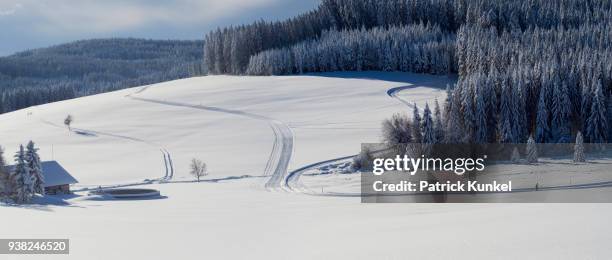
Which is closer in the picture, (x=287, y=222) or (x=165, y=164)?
(x=287, y=222)

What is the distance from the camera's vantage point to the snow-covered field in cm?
1355

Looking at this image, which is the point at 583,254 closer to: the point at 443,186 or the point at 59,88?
the point at 443,186

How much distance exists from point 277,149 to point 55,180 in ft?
77.7

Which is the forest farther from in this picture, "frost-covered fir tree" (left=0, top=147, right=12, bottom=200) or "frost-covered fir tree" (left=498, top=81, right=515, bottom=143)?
"frost-covered fir tree" (left=0, top=147, right=12, bottom=200)

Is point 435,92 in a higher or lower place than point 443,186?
higher

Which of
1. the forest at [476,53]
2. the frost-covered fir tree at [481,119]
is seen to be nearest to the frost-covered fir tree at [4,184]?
the forest at [476,53]

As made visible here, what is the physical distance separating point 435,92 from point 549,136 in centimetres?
3606

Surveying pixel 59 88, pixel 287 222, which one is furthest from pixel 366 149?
pixel 59 88

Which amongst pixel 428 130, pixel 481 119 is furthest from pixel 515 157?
pixel 481 119

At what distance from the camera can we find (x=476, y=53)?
94.6 meters

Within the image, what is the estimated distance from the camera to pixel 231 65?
5084 inches

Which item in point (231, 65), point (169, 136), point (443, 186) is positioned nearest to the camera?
point (443, 186)

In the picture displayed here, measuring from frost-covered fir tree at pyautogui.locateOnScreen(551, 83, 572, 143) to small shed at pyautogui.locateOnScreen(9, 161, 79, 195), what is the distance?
129ft

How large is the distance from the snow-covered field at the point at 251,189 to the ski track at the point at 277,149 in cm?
21
